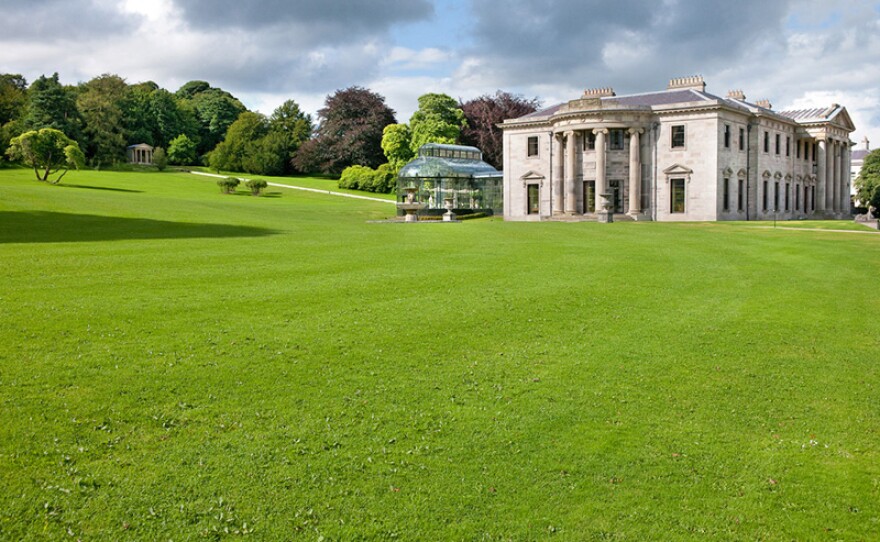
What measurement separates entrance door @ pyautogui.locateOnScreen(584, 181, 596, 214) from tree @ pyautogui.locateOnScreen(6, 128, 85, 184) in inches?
1781

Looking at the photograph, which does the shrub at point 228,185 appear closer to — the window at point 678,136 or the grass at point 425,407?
the window at point 678,136

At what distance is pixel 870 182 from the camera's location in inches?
3088

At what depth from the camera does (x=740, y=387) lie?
32.6 ft

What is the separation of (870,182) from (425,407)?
84468 millimetres

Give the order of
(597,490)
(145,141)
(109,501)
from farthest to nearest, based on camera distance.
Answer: (145,141) → (597,490) → (109,501)

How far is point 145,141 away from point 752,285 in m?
105

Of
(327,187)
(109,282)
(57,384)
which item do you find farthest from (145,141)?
(57,384)

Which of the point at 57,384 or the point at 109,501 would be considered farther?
the point at 57,384

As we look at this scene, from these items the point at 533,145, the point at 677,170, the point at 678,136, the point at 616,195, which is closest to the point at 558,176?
the point at 533,145

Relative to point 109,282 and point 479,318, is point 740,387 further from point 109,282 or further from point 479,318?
point 109,282

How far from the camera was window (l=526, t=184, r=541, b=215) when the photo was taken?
2392 inches

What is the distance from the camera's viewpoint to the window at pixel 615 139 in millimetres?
55625

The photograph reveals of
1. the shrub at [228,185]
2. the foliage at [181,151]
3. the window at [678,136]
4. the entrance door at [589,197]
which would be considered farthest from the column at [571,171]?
the foliage at [181,151]

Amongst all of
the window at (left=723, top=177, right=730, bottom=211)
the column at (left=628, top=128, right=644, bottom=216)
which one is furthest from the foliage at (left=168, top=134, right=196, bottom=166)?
the window at (left=723, top=177, right=730, bottom=211)
